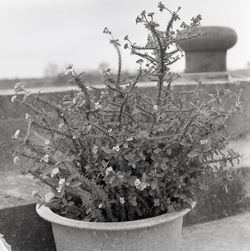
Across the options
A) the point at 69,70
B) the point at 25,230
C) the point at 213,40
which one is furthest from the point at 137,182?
the point at 213,40

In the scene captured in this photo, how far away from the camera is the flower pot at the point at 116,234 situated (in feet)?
6.89

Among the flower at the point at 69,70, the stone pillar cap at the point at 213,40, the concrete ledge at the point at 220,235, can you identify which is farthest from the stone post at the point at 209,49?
the flower at the point at 69,70

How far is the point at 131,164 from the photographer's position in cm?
211

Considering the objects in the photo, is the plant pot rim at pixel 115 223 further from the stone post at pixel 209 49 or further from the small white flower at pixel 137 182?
the stone post at pixel 209 49

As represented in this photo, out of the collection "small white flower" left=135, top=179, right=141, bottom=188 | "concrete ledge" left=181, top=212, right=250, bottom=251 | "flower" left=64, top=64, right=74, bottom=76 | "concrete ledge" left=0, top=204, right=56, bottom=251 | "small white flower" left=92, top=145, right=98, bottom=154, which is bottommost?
"concrete ledge" left=181, top=212, right=250, bottom=251

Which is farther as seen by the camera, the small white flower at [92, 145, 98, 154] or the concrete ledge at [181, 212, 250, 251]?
the concrete ledge at [181, 212, 250, 251]

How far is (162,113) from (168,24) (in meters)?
0.43

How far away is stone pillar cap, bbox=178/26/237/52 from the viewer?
5.12 meters

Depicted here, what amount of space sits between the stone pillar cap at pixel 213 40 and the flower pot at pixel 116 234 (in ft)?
10.5

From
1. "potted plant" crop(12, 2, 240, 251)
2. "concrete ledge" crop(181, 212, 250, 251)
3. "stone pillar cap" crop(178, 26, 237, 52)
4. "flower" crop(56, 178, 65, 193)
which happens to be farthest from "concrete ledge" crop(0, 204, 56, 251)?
"stone pillar cap" crop(178, 26, 237, 52)

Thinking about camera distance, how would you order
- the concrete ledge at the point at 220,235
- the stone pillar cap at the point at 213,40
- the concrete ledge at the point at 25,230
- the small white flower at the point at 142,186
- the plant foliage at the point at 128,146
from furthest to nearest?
the stone pillar cap at the point at 213,40 < the concrete ledge at the point at 220,235 < the concrete ledge at the point at 25,230 < the plant foliage at the point at 128,146 < the small white flower at the point at 142,186

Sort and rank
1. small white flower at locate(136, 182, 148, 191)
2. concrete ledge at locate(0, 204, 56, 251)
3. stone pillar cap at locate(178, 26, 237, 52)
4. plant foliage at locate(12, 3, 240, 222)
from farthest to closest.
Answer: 1. stone pillar cap at locate(178, 26, 237, 52)
2. concrete ledge at locate(0, 204, 56, 251)
3. plant foliage at locate(12, 3, 240, 222)
4. small white flower at locate(136, 182, 148, 191)

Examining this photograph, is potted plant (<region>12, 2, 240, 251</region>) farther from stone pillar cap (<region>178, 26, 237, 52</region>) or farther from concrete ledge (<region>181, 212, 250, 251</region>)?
stone pillar cap (<region>178, 26, 237, 52</region>)

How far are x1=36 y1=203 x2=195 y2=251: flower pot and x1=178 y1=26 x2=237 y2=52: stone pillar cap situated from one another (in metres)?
3.19
